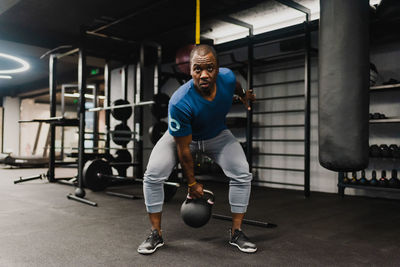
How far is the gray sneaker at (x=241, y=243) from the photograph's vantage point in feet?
6.27

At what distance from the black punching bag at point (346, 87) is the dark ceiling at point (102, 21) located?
7.88 ft

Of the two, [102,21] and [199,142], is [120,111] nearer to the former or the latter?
[102,21]

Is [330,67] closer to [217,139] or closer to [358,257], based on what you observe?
[217,139]

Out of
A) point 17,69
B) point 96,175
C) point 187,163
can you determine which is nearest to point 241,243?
point 187,163

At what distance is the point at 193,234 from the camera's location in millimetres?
2299

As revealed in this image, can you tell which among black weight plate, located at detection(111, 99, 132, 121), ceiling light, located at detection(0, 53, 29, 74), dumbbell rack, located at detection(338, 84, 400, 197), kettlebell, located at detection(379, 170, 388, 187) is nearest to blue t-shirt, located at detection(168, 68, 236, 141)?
dumbbell rack, located at detection(338, 84, 400, 197)

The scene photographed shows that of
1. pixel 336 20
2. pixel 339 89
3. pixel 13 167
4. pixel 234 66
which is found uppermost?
pixel 234 66

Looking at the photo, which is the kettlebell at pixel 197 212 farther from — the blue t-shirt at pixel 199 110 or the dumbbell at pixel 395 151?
the dumbbell at pixel 395 151

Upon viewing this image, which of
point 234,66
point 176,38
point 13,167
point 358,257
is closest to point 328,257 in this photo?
point 358,257

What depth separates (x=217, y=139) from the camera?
2.06m

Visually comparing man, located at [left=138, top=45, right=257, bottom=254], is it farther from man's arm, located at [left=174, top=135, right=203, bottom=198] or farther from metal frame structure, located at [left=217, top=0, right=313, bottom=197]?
metal frame structure, located at [left=217, top=0, right=313, bottom=197]

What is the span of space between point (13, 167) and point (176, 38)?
19.3 feet

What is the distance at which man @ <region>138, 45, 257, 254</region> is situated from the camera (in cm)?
181

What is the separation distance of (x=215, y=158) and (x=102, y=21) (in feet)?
13.6
